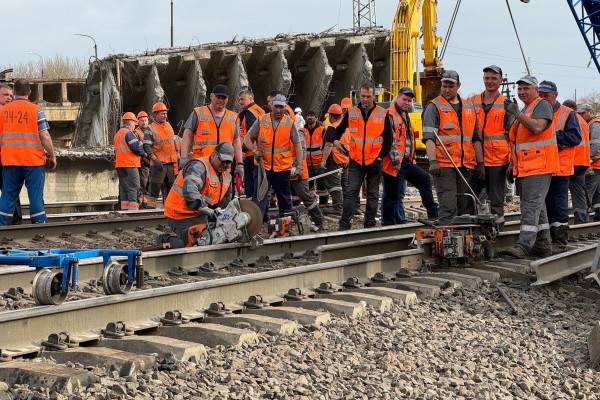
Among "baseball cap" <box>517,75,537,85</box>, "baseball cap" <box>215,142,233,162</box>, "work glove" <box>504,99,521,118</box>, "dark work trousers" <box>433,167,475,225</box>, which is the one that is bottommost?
"dark work trousers" <box>433,167,475,225</box>

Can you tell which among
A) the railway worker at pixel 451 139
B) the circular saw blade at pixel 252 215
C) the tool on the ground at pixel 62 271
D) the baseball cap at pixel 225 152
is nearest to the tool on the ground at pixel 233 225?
the circular saw blade at pixel 252 215

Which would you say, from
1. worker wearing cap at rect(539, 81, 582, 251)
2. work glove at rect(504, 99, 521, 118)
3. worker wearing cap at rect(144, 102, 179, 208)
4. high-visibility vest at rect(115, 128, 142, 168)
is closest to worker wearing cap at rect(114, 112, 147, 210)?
high-visibility vest at rect(115, 128, 142, 168)

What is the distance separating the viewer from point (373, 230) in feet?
39.5

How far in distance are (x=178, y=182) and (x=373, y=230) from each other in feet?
8.66

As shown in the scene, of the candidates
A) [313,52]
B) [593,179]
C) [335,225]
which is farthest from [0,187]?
[313,52]

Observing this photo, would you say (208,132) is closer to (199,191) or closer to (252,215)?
(199,191)

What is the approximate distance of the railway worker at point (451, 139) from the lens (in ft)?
37.0

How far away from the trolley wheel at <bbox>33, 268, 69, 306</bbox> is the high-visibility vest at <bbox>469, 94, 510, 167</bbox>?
254 inches

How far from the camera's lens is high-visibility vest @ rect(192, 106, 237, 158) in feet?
39.8

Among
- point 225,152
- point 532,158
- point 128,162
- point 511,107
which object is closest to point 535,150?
point 532,158

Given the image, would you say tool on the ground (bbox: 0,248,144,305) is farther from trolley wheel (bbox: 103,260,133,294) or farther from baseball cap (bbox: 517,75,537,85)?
baseball cap (bbox: 517,75,537,85)

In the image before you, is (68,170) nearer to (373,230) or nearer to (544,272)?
(373,230)

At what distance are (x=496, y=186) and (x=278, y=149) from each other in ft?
10.2

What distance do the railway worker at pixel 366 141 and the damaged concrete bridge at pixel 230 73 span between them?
12.6 m
